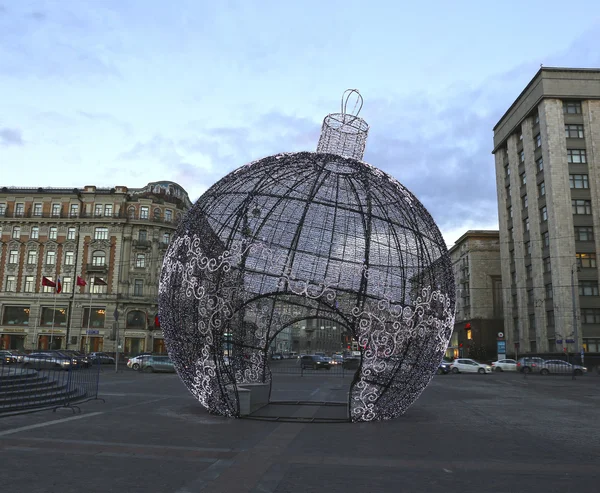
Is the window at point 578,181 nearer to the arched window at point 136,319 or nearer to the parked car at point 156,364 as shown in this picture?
the parked car at point 156,364

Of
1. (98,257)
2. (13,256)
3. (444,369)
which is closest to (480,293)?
(444,369)

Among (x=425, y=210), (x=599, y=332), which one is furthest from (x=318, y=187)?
(x=599, y=332)

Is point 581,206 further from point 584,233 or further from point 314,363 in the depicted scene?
point 314,363

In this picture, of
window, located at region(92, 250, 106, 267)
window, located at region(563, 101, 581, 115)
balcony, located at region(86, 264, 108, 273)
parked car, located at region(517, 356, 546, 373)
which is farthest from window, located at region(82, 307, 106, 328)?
window, located at region(563, 101, 581, 115)

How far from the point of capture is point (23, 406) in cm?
1409

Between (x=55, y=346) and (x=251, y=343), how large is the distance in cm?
5236

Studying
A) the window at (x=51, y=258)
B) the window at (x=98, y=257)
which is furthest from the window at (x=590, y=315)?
the window at (x=51, y=258)

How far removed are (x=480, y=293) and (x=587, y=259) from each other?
22.5 m

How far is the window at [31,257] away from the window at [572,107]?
5921cm

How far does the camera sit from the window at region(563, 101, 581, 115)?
52719 millimetres

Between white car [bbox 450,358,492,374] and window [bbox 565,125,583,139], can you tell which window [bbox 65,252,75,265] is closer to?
white car [bbox 450,358,492,374]

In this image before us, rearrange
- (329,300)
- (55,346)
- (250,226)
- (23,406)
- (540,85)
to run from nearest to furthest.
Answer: (329,300) < (250,226) < (23,406) < (540,85) < (55,346)

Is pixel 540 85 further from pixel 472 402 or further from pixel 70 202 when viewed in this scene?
pixel 70 202

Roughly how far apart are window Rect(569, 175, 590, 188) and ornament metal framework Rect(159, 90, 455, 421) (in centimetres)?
4531
